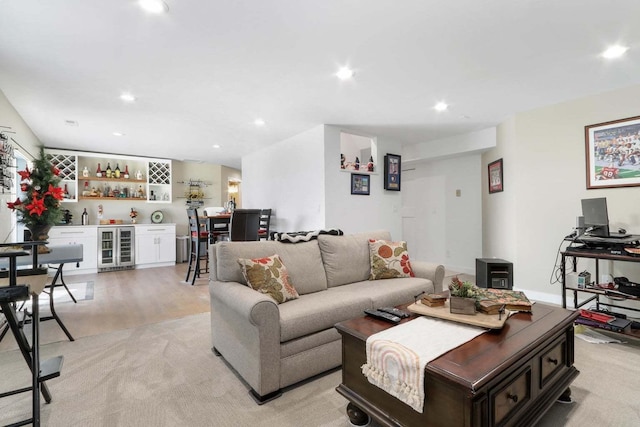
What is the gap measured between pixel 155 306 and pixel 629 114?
225 inches

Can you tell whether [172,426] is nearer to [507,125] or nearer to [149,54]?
[149,54]

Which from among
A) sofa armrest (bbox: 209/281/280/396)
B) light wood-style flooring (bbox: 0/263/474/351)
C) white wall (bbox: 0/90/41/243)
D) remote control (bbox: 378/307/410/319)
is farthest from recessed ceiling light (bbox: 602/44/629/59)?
white wall (bbox: 0/90/41/243)

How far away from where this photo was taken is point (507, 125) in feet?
14.0

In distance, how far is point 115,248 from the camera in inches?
235

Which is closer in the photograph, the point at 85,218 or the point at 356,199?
the point at 356,199

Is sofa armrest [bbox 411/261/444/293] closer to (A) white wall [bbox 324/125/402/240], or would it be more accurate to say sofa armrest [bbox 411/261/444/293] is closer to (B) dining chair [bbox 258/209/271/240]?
(A) white wall [bbox 324/125/402/240]

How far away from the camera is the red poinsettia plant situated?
261cm

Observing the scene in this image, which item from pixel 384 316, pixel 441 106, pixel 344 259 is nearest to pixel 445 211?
pixel 441 106

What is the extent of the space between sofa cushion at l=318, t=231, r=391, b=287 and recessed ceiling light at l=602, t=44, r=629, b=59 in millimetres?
2599

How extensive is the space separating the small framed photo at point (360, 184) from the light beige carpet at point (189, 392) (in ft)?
10.2

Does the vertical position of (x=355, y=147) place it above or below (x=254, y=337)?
above

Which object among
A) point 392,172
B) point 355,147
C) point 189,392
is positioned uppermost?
point 355,147

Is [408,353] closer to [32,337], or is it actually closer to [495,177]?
[32,337]

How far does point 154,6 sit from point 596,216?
4.15m
